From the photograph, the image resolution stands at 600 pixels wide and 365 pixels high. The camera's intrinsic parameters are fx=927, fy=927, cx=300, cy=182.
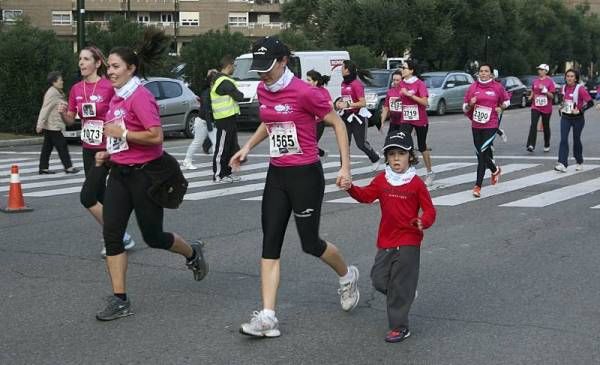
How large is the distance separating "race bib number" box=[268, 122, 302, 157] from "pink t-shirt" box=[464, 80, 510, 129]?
6.34 metres

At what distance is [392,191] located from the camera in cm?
555

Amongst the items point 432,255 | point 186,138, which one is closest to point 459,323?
point 432,255

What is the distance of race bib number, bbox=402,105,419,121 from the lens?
41.0 ft

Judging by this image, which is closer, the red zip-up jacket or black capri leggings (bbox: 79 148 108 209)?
the red zip-up jacket

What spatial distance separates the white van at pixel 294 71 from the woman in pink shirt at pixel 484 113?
12.3 metres

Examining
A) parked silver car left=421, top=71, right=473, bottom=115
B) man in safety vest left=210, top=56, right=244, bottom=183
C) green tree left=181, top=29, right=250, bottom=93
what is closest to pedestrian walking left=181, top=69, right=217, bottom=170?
man in safety vest left=210, top=56, right=244, bottom=183

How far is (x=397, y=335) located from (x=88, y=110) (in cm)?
364

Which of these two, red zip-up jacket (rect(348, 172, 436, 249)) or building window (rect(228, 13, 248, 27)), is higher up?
building window (rect(228, 13, 248, 27))

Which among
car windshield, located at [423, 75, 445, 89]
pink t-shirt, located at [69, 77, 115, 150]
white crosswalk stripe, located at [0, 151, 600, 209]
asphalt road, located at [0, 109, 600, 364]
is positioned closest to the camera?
asphalt road, located at [0, 109, 600, 364]

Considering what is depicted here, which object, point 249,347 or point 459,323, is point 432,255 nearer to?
point 459,323

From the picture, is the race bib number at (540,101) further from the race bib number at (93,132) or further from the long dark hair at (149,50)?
the long dark hair at (149,50)

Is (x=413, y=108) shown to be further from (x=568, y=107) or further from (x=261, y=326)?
(x=261, y=326)

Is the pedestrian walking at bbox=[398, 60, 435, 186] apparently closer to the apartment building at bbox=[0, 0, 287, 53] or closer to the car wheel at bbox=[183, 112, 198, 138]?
the car wheel at bbox=[183, 112, 198, 138]

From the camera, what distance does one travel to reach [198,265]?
6.72 m
